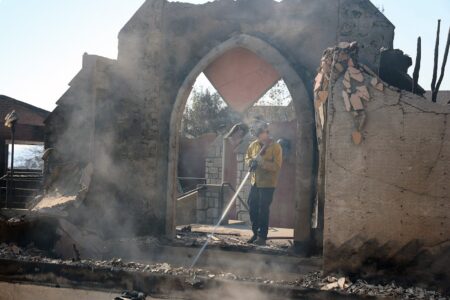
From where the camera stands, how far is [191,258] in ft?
20.6

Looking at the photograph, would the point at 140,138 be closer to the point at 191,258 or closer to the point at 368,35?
the point at 191,258

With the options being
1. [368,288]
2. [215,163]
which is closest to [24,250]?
[368,288]

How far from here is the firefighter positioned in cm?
654

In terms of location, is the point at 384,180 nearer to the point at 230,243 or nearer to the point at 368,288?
the point at 368,288

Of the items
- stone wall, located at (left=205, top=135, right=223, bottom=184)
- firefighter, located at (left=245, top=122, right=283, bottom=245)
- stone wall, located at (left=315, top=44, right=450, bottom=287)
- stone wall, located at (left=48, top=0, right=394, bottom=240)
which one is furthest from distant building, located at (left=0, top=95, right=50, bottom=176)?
stone wall, located at (left=315, top=44, right=450, bottom=287)

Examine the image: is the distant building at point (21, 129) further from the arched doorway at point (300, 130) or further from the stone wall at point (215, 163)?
the arched doorway at point (300, 130)

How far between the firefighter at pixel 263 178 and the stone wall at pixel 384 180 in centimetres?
194

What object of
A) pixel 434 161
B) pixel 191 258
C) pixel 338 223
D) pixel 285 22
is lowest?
pixel 191 258

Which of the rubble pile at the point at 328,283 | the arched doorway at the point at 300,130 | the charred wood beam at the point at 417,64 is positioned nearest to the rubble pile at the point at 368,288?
the rubble pile at the point at 328,283

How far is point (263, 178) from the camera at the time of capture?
6566mm

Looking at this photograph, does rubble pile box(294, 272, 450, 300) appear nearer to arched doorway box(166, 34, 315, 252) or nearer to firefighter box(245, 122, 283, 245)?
arched doorway box(166, 34, 315, 252)

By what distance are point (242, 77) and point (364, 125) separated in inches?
143

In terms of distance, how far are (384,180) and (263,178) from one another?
2404 mm

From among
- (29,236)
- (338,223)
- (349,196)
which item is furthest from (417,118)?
(29,236)
